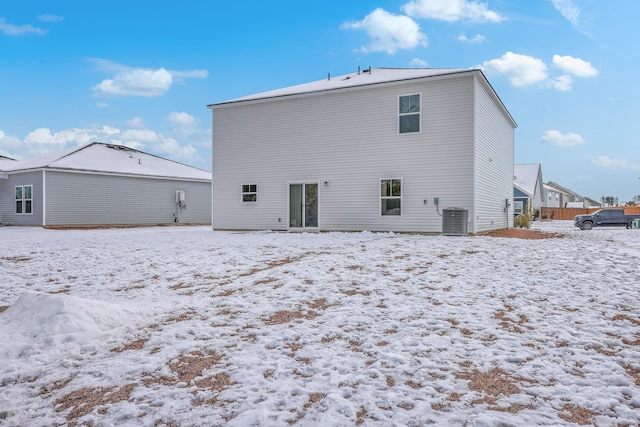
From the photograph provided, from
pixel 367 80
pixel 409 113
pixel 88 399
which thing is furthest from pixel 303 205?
pixel 88 399

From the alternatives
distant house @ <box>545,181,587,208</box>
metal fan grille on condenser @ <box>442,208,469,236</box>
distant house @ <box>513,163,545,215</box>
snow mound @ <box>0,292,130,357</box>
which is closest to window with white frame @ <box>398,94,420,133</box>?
metal fan grille on condenser @ <box>442,208,469,236</box>

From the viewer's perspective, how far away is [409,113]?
15.0 m

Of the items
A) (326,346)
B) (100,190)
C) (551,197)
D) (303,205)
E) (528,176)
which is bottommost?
(326,346)

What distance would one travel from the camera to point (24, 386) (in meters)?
3.54

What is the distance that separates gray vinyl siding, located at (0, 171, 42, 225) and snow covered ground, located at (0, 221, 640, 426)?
17600mm

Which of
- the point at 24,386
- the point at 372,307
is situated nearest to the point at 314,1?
the point at 372,307

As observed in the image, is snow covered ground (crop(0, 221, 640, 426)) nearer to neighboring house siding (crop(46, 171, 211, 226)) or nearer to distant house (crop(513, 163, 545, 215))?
neighboring house siding (crop(46, 171, 211, 226))

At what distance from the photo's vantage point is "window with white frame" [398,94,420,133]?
14.9 metres

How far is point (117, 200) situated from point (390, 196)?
59.1 feet

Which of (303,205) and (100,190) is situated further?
(100,190)

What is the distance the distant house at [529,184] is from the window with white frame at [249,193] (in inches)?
1073

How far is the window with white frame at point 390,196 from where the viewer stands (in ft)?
49.9

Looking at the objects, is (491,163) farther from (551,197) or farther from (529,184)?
(551,197)

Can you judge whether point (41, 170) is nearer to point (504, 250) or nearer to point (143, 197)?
point (143, 197)
